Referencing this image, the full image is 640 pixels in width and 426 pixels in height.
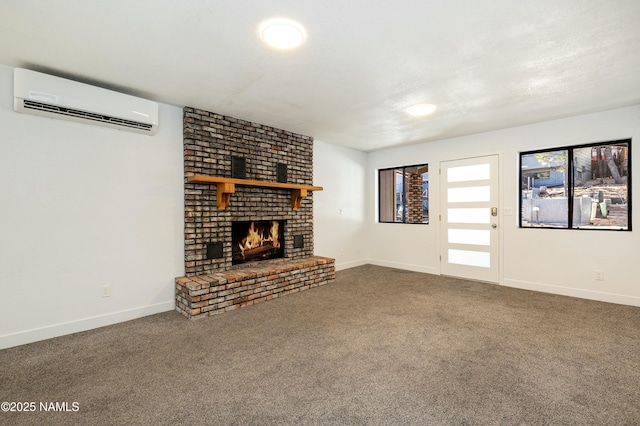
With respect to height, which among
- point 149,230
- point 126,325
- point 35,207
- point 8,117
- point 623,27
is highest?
point 623,27

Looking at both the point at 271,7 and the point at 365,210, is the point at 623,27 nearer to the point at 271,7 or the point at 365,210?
the point at 271,7

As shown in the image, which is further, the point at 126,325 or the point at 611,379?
the point at 126,325

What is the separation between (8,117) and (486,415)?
425 centimetres

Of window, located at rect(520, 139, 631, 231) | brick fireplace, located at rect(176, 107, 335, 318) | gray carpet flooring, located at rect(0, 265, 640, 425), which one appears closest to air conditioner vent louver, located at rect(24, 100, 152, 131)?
brick fireplace, located at rect(176, 107, 335, 318)

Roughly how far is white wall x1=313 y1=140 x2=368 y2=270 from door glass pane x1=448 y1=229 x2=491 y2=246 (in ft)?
5.95

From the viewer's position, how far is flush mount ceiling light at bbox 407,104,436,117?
354 centimetres

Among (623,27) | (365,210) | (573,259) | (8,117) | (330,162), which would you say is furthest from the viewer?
(365,210)

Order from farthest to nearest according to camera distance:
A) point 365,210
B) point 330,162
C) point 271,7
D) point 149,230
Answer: point 365,210
point 330,162
point 149,230
point 271,7

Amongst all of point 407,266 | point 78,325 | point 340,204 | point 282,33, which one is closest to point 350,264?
point 407,266

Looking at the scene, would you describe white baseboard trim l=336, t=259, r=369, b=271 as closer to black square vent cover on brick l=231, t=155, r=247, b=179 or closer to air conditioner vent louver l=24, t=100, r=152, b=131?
black square vent cover on brick l=231, t=155, r=247, b=179

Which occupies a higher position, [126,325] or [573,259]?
[573,259]

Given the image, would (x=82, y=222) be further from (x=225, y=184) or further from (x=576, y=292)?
(x=576, y=292)

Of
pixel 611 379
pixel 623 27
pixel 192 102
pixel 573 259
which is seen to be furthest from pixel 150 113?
pixel 573 259

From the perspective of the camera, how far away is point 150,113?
314 cm
